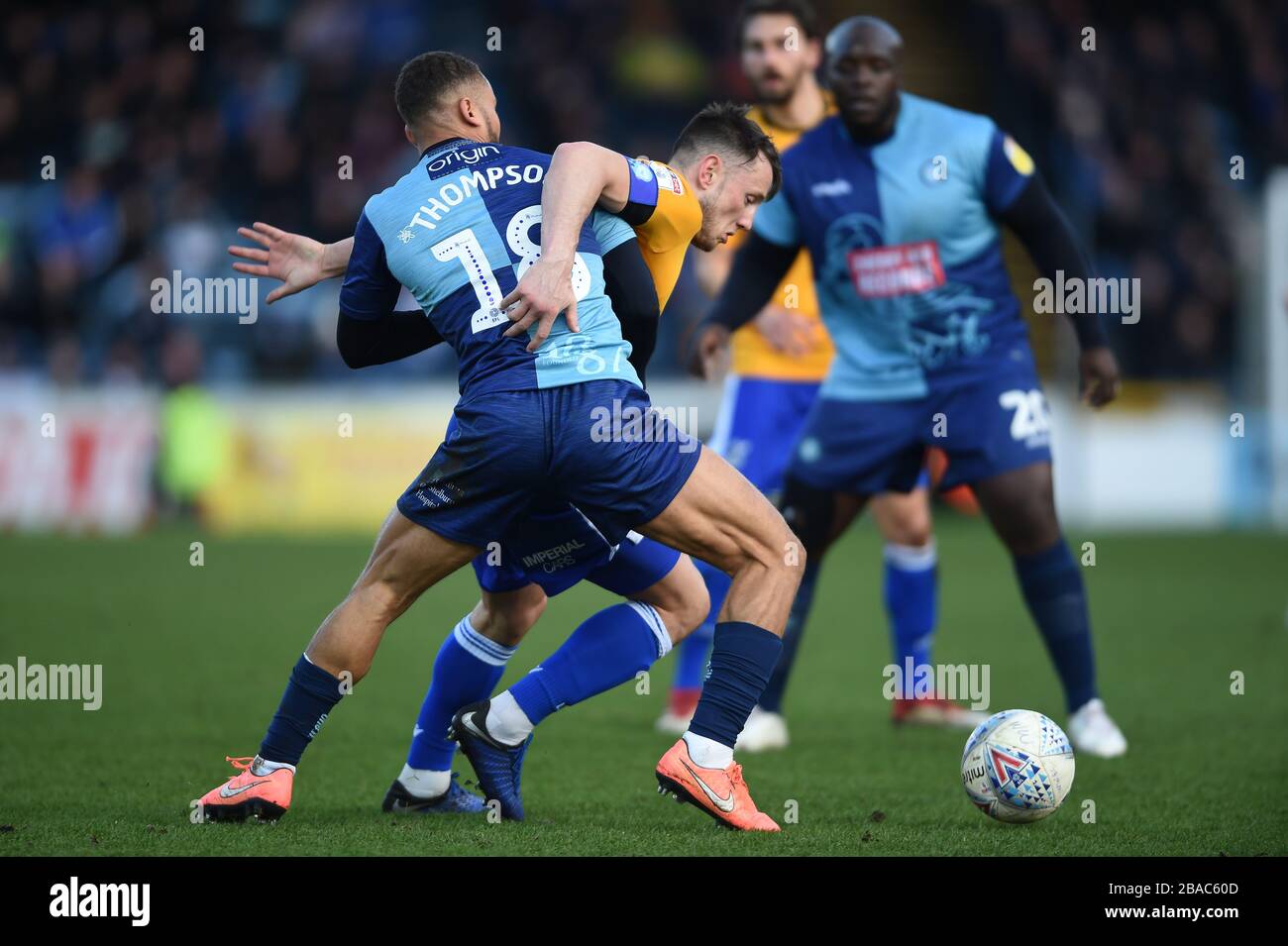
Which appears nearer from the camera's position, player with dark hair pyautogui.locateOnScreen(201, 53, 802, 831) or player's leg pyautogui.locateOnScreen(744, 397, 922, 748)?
player with dark hair pyautogui.locateOnScreen(201, 53, 802, 831)

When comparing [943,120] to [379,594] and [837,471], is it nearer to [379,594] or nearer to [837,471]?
[837,471]

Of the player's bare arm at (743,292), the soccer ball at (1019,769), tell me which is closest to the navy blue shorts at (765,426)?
the player's bare arm at (743,292)

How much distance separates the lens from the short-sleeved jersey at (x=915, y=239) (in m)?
6.29

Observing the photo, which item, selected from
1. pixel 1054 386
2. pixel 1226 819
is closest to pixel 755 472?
pixel 1226 819

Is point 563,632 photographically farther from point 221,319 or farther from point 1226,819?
point 221,319

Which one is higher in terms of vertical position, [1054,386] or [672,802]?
[1054,386]

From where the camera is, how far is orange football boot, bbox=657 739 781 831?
445 cm

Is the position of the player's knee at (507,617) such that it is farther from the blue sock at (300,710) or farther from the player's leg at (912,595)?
the player's leg at (912,595)

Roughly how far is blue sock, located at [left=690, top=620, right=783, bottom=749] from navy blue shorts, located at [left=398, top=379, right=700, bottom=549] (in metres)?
0.44

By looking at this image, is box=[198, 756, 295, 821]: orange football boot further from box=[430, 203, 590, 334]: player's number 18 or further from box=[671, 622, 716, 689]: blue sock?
box=[671, 622, 716, 689]: blue sock

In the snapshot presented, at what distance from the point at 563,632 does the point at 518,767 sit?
499 centimetres

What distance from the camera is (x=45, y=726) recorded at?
6.57 m

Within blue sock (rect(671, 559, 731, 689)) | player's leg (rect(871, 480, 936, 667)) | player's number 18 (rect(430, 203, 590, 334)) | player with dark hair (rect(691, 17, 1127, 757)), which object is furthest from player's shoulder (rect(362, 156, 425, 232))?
player's leg (rect(871, 480, 936, 667))

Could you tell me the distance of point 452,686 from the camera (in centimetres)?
507
